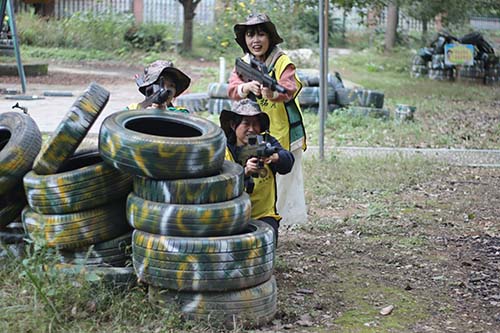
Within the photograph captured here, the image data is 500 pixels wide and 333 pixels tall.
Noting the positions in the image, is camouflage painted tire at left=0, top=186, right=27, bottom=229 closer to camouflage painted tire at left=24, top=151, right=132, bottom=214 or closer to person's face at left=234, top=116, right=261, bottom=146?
camouflage painted tire at left=24, top=151, right=132, bottom=214

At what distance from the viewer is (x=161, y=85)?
577 centimetres

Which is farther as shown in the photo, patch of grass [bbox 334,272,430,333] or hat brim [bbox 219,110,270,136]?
hat brim [bbox 219,110,270,136]

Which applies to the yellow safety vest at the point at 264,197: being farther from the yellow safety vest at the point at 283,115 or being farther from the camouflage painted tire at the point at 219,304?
the camouflage painted tire at the point at 219,304

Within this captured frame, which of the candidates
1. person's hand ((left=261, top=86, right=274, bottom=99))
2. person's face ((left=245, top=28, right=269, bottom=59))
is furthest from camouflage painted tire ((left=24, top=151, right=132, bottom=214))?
person's face ((left=245, top=28, right=269, bottom=59))

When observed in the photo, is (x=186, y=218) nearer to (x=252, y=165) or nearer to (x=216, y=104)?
(x=252, y=165)

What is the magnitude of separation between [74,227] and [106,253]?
0.28m

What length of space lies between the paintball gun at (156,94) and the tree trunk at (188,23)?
23.3 meters

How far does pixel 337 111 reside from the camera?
48.6 ft

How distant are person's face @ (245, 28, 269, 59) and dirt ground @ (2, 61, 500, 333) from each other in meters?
1.52

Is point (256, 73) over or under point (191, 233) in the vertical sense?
over

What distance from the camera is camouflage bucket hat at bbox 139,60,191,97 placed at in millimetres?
5781

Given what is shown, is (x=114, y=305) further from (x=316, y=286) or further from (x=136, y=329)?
(x=316, y=286)

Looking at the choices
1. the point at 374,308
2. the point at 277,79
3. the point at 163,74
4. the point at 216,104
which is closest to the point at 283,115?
the point at 277,79

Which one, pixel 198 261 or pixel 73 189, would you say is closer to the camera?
pixel 198 261
